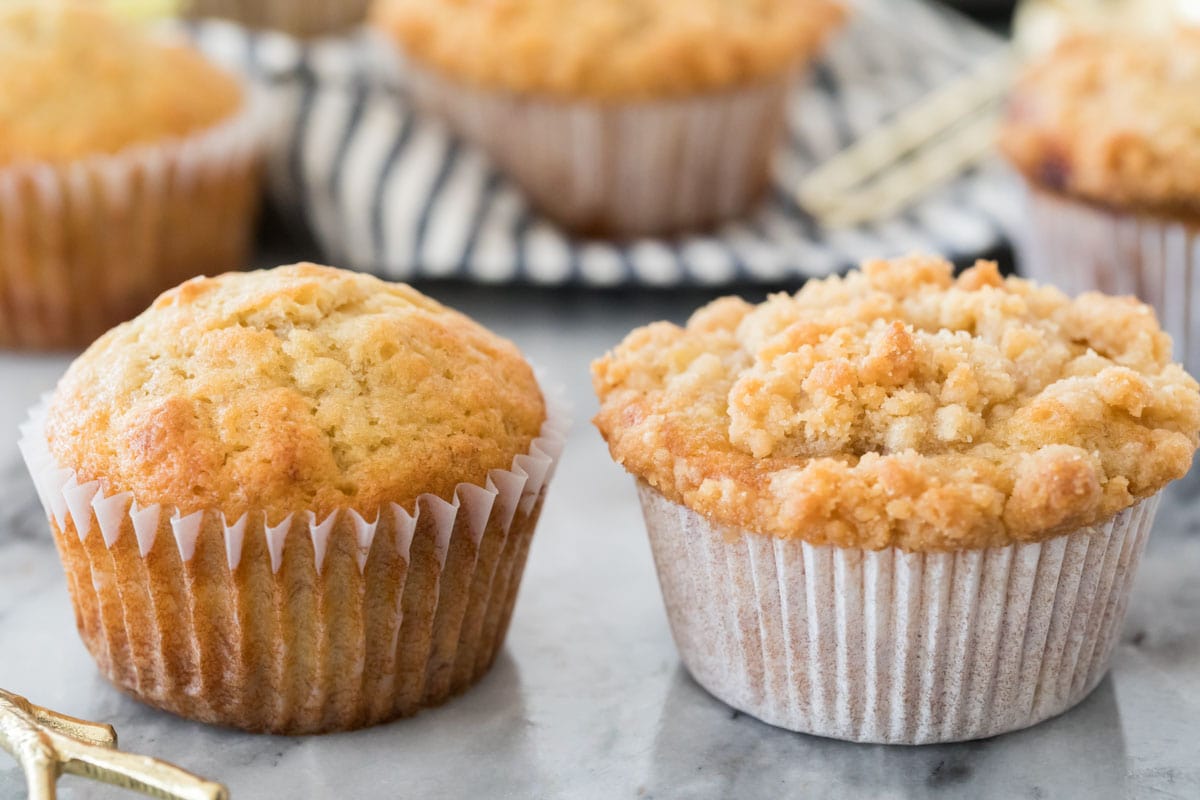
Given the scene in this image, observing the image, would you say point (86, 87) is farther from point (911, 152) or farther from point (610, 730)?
point (911, 152)

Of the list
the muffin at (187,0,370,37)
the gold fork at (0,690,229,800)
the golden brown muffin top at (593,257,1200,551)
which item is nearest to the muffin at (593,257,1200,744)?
the golden brown muffin top at (593,257,1200,551)

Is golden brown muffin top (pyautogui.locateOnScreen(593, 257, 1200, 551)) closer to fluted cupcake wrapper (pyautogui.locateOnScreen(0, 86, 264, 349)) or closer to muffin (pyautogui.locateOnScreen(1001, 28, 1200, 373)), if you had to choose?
muffin (pyautogui.locateOnScreen(1001, 28, 1200, 373))

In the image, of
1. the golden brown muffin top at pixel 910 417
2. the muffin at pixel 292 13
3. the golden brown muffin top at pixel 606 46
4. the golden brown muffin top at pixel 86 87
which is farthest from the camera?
the muffin at pixel 292 13

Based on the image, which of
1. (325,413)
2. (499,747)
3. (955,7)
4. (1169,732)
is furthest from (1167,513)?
(955,7)

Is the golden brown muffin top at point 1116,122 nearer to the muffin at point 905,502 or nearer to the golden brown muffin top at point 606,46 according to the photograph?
the golden brown muffin top at point 606,46

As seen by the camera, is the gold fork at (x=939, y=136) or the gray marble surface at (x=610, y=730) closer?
the gray marble surface at (x=610, y=730)

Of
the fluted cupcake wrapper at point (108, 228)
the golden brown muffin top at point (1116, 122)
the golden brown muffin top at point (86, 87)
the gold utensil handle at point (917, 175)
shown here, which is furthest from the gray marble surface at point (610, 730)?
the gold utensil handle at point (917, 175)
